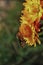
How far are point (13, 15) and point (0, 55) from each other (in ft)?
0.81

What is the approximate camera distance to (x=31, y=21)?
93 cm

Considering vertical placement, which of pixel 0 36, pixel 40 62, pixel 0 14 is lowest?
pixel 40 62

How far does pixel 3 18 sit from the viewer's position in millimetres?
1737

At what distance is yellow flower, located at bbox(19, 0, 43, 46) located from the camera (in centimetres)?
93

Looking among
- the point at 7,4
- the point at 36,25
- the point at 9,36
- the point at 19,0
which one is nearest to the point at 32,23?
the point at 36,25

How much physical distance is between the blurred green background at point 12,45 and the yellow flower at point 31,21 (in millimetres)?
592

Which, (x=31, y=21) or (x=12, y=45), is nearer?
(x=31, y=21)

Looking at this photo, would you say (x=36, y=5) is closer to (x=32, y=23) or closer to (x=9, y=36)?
(x=32, y=23)

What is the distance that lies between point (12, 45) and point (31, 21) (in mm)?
732

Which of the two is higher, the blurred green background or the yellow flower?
the yellow flower

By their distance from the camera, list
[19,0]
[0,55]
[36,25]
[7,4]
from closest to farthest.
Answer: [36,25] → [19,0] → [0,55] → [7,4]

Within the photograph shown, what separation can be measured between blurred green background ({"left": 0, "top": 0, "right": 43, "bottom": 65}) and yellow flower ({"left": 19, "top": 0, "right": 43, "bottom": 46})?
23.3 inches

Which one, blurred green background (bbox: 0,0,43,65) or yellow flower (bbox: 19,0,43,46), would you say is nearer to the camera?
yellow flower (bbox: 19,0,43,46)

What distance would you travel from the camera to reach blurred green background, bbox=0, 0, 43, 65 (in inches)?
63.6
